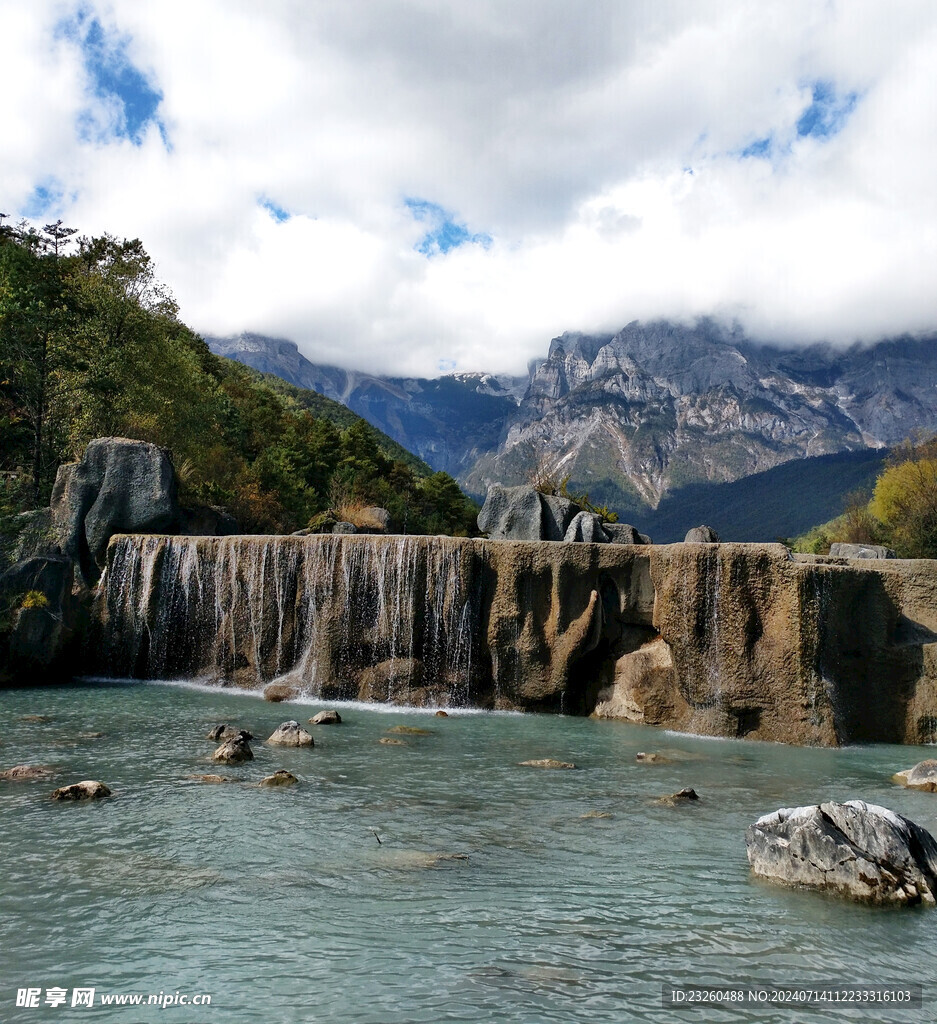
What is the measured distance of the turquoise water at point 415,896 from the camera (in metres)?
5.60

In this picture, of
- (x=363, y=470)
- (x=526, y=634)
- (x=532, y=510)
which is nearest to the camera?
(x=526, y=634)

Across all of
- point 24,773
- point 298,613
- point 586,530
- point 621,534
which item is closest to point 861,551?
point 621,534

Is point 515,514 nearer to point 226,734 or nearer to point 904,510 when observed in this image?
point 226,734

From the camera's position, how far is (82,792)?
32.2 ft

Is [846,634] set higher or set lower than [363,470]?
lower

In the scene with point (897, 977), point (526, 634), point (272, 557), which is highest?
point (272, 557)

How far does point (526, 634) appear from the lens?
1853 cm

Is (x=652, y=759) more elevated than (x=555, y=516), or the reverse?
(x=555, y=516)

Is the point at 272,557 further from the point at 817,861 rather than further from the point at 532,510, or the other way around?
the point at 817,861

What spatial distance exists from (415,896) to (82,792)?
482 centimetres

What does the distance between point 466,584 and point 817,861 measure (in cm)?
1195

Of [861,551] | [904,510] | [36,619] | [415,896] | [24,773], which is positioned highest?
[904,510]

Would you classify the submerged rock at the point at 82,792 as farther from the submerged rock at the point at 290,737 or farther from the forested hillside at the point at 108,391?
the forested hillside at the point at 108,391

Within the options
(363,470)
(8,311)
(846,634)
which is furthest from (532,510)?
(363,470)
